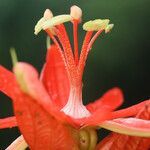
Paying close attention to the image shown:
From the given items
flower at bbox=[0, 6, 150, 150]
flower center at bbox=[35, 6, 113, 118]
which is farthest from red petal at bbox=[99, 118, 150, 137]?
flower center at bbox=[35, 6, 113, 118]

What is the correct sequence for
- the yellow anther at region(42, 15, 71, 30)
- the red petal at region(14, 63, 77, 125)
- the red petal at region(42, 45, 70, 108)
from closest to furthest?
1. the red petal at region(14, 63, 77, 125)
2. the yellow anther at region(42, 15, 71, 30)
3. the red petal at region(42, 45, 70, 108)

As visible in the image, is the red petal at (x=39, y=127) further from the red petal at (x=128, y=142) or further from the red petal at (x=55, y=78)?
the red petal at (x=55, y=78)

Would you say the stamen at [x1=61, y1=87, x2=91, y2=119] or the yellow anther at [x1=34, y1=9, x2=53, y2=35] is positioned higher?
the yellow anther at [x1=34, y1=9, x2=53, y2=35]

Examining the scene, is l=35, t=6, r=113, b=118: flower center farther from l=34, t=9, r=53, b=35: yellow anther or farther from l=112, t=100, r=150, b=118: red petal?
l=112, t=100, r=150, b=118: red petal

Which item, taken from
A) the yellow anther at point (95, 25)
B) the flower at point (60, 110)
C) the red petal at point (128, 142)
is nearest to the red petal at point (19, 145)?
the flower at point (60, 110)

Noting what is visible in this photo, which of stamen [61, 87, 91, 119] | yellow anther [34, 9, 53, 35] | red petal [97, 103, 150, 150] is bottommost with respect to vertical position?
red petal [97, 103, 150, 150]

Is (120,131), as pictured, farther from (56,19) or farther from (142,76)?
(142,76)

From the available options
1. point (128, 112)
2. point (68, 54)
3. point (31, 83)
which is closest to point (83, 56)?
point (68, 54)
